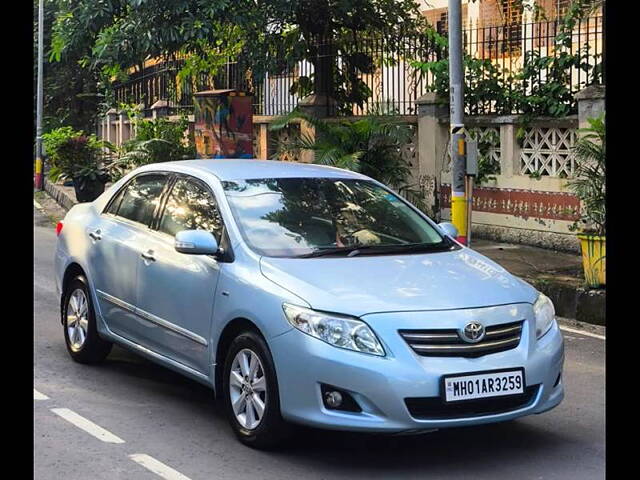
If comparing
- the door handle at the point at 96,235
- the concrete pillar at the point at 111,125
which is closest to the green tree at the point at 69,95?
the concrete pillar at the point at 111,125

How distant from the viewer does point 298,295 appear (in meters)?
6.15

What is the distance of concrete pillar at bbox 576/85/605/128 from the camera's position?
13.9 metres

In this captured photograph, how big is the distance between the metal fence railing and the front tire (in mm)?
9174

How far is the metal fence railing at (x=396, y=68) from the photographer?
50.1 ft

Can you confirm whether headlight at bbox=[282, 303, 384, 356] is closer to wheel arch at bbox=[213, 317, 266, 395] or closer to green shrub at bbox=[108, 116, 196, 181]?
wheel arch at bbox=[213, 317, 266, 395]

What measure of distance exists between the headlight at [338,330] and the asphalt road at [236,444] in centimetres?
67

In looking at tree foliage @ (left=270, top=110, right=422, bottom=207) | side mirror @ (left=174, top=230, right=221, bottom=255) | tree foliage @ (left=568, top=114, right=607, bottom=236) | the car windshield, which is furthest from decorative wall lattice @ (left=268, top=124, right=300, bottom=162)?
side mirror @ (left=174, top=230, right=221, bottom=255)

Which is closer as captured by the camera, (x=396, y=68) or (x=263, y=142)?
(x=396, y=68)

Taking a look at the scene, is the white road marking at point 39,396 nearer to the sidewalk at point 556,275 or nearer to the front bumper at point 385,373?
the front bumper at point 385,373

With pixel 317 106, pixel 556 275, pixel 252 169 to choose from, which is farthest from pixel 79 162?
pixel 252 169

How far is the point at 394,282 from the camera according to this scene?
6336mm

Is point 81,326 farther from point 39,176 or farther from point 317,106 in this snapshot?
point 39,176

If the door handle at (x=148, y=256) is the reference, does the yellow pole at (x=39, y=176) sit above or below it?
above

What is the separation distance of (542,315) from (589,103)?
26.5 feet
